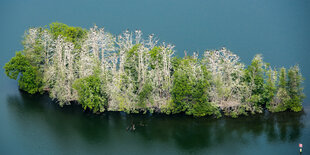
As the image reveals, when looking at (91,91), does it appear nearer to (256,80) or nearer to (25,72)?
(25,72)

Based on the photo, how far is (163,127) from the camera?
74625 millimetres

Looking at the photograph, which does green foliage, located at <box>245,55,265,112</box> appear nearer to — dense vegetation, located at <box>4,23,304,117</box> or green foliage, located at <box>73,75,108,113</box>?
Answer: dense vegetation, located at <box>4,23,304,117</box>

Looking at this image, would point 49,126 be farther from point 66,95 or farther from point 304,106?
point 304,106

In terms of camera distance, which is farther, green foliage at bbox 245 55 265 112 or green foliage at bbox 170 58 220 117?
green foliage at bbox 245 55 265 112

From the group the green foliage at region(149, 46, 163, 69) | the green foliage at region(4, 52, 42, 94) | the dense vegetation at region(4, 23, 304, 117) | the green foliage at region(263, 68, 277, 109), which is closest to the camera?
the dense vegetation at region(4, 23, 304, 117)

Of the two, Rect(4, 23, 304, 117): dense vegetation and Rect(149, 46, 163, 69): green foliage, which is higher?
Rect(149, 46, 163, 69): green foliage

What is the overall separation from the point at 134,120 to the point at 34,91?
63.6 ft

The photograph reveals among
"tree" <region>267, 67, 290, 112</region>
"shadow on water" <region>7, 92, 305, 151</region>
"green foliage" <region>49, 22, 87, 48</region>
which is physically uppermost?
"green foliage" <region>49, 22, 87, 48</region>

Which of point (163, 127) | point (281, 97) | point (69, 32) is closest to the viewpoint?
point (163, 127)

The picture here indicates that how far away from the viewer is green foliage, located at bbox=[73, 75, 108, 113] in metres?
74.9

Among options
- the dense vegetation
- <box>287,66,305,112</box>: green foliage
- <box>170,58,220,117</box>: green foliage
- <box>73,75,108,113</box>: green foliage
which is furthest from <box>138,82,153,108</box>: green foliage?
<box>287,66,305,112</box>: green foliage

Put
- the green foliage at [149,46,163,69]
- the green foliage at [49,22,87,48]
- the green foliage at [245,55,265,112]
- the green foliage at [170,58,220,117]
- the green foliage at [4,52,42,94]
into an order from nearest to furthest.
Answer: the green foliage at [170,58,220,117] < the green foliage at [245,55,265,112] < the green foliage at [149,46,163,69] < the green foliage at [4,52,42,94] < the green foliage at [49,22,87,48]

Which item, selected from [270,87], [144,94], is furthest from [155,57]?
[270,87]

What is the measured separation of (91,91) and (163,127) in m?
12.2
